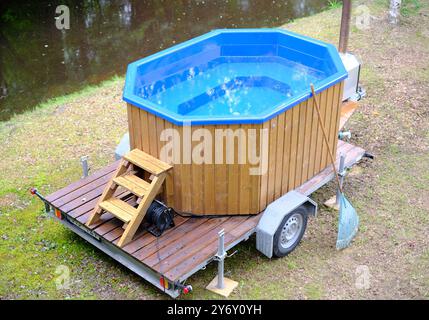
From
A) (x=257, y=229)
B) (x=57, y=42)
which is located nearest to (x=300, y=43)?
(x=257, y=229)

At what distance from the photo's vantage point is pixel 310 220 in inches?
267

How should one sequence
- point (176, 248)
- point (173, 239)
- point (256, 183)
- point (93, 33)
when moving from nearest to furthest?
point (176, 248)
point (173, 239)
point (256, 183)
point (93, 33)

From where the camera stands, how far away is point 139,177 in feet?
20.4

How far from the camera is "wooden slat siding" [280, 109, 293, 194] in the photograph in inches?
236

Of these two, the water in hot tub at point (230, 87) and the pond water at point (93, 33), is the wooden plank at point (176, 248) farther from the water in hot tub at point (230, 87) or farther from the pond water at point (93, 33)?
the pond water at point (93, 33)

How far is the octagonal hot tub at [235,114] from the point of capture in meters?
5.75

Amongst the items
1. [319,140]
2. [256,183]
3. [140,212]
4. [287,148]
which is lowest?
[140,212]

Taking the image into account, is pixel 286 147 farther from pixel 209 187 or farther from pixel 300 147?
pixel 209 187

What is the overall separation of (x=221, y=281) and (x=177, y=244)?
1.76 ft

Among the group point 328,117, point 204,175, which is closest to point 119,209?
point 204,175

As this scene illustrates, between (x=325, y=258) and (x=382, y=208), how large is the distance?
1.15 metres

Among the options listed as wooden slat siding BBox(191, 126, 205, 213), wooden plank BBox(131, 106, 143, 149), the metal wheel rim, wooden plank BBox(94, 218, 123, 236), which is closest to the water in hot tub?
wooden plank BBox(131, 106, 143, 149)

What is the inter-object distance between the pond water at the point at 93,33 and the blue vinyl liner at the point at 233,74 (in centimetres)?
→ 383
